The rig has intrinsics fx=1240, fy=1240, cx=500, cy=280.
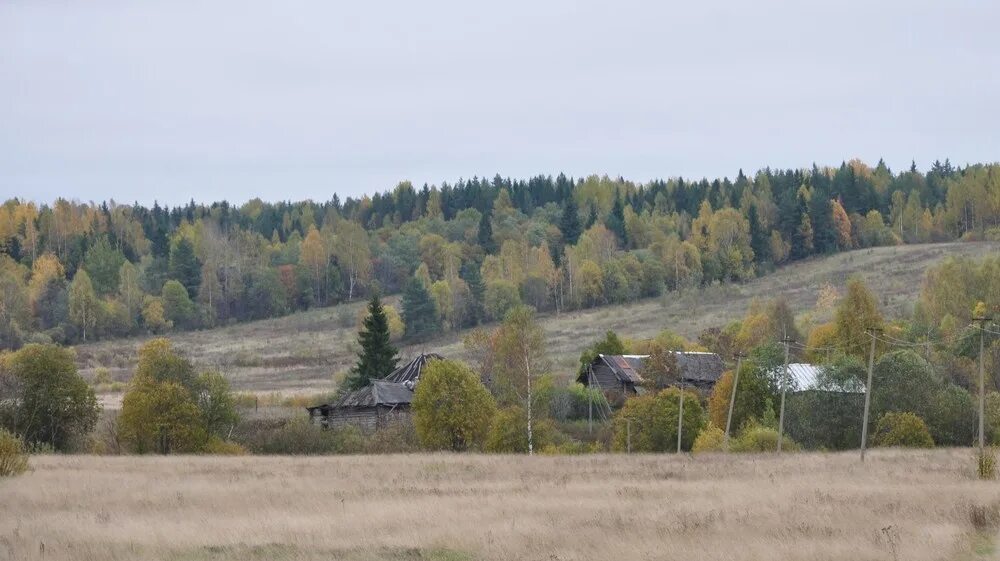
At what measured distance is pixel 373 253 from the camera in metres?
181

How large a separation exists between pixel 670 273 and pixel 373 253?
160 feet

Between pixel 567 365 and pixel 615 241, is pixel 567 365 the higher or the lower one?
the lower one

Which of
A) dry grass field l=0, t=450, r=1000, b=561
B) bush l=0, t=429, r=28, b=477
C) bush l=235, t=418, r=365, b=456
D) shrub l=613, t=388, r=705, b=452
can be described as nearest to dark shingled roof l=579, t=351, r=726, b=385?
shrub l=613, t=388, r=705, b=452

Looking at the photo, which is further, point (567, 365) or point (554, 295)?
point (554, 295)

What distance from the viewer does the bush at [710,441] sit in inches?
2120

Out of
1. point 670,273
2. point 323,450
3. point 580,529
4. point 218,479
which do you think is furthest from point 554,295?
point 580,529

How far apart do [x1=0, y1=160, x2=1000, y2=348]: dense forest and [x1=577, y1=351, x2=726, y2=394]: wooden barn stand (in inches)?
1745

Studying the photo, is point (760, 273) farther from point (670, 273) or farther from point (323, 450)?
Result: point (323, 450)

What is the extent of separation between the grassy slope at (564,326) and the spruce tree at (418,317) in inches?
84.3

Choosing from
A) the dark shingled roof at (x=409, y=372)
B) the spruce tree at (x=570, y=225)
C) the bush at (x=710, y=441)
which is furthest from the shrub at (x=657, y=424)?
the spruce tree at (x=570, y=225)

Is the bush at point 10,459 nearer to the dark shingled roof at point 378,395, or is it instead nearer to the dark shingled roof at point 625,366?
the dark shingled roof at point 378,395

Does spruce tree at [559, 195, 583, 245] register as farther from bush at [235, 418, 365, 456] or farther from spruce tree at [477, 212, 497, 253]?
bush at [235, 418, 365, 456]

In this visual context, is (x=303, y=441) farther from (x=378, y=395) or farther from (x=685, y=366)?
(x=685, y=366)

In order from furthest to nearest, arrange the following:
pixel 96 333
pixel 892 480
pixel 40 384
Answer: pixel 96 333
pixel 40 384
pixel 892 480
